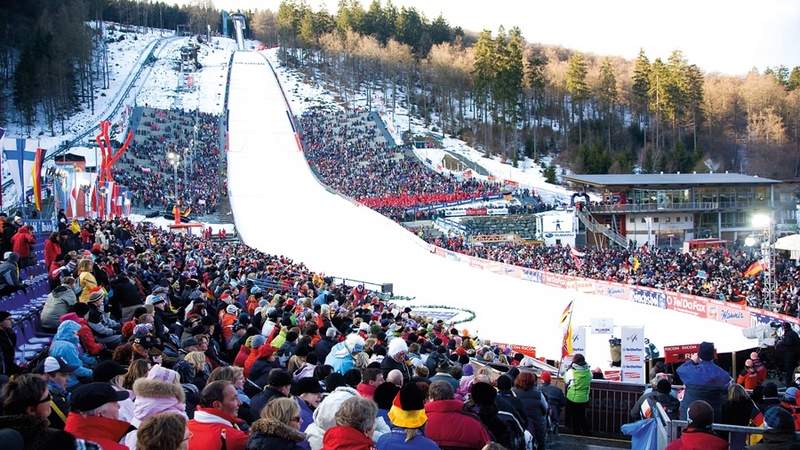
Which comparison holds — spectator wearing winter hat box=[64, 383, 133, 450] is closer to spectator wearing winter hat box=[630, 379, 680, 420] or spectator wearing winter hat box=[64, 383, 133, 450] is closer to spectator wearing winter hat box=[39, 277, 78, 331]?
spectator wearing winter hat box=[39, 277, 78, 331]

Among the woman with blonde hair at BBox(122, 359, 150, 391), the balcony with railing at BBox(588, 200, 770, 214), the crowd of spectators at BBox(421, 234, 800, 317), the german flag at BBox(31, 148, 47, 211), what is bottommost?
the crowd of spectators at BBox(421, 234, 800, 317)

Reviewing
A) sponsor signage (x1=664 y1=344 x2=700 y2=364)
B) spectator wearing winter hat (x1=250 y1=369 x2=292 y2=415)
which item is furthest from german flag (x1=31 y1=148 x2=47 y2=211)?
sponsor signage (x1=664 y1=344 x2=700 y2=364)

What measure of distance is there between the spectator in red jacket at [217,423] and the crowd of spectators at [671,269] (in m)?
22.0

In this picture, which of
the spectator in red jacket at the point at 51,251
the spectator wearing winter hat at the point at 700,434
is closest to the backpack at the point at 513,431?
the spectator wearing winter hat at the point at 700,434

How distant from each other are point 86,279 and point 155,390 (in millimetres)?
5964

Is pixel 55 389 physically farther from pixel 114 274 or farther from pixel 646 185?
pixel 646 185

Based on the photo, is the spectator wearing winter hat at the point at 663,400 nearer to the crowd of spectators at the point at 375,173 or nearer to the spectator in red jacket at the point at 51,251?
the spectator in red jacket at the point at 51,251

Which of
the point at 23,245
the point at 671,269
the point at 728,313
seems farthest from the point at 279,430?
the point at 671,269

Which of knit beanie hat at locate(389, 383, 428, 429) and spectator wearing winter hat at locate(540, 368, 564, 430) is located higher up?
knit beanie hat at locate(389, 383, 428, 429)

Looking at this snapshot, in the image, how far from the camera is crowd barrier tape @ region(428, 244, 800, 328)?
2245 cm

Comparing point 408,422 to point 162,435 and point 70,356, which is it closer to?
point 162,435

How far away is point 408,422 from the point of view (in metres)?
4.22

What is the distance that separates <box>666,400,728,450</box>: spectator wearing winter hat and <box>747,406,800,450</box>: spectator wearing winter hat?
22cm

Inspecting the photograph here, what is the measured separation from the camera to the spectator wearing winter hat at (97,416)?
3.84m
